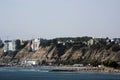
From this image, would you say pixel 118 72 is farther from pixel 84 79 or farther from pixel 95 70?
pixel 84 79

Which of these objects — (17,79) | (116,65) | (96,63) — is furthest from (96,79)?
(96,63)

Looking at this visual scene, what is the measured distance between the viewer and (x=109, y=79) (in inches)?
4481

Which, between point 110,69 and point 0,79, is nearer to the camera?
point 0,79

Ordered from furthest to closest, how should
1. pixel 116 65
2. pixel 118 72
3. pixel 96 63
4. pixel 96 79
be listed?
pixel 96 63 → pixel 116 65 → pixel 118 72 → pixel 96 79

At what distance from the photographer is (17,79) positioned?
115688 mm

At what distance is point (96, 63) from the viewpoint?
193750 millimetres

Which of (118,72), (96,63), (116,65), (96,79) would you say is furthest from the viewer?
(96,63)

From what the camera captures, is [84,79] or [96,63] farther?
[96,63]

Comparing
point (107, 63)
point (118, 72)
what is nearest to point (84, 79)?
point (118, 72)

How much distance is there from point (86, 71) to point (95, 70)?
2673mm

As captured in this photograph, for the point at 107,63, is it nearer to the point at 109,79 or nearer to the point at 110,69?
the point at 110,69

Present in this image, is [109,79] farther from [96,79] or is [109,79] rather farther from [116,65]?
[116,65]

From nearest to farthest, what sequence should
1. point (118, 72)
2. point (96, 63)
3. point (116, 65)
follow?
point (118, 72)
point (116, 65)
point (96, 63)

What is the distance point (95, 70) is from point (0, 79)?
177 ft
